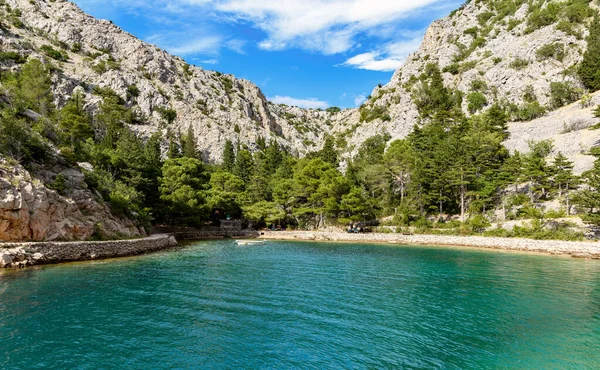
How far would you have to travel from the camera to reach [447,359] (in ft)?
36.9

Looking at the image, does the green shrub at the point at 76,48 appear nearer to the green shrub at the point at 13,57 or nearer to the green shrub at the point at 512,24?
the green shrub at the point at 13,57

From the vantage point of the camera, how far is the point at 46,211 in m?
29.2

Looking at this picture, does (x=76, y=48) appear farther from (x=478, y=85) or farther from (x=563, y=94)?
(x=563, y=94)

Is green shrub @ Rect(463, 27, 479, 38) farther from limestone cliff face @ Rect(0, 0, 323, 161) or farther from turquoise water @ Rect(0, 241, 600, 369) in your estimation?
turquoise water @ Rect(0, 241, 600, 369)

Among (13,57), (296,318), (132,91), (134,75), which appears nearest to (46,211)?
(296,318)

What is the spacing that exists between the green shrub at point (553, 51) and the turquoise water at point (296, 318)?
83085 millimetres

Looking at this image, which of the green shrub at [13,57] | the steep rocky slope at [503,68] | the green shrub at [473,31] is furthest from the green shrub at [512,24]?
the green shrub at [13,57]

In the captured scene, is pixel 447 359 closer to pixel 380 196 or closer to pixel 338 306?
pixel 338 306

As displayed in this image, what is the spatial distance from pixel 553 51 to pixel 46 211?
367 ft

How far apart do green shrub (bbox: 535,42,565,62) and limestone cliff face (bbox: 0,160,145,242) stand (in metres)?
106

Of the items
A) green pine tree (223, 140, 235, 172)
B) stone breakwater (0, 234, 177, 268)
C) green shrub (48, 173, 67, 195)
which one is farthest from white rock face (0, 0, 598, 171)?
stone breakwater (0, 234, 177, 268)

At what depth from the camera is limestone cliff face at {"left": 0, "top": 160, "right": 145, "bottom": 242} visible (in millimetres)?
26594

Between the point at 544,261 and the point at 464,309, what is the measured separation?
21.8m

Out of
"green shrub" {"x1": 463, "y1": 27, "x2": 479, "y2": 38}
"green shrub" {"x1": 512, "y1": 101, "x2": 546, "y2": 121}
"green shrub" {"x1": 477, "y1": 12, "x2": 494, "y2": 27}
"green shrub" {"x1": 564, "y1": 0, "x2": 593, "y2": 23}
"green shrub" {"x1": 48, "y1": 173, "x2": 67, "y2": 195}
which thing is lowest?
"green shrub" {"x1": 48, "y1": 173, "x2": 67, "y2": 195}
